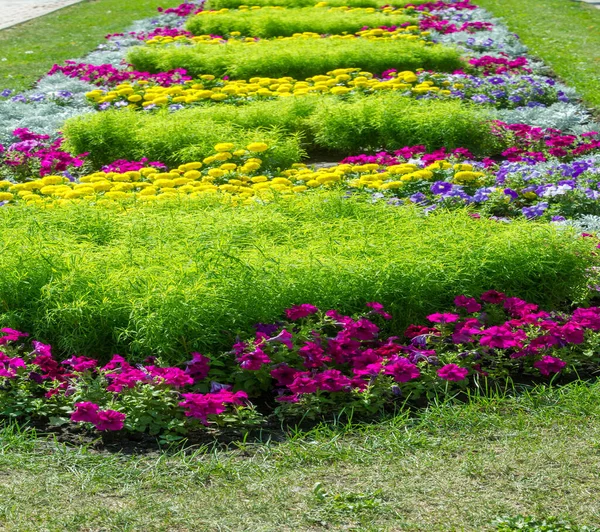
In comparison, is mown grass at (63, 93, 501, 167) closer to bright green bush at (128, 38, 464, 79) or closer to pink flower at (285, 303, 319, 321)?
bright green bush at (128, 38, 464, 79)

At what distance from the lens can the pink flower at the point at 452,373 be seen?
3951 mm

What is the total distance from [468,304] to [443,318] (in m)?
0.23

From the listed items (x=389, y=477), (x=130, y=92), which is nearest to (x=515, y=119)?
(x=130, y=92)

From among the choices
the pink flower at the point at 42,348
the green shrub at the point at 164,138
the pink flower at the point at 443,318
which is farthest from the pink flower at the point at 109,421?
the green shrub at the point at 164,138

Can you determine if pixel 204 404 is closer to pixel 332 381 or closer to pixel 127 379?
pixel 127 379

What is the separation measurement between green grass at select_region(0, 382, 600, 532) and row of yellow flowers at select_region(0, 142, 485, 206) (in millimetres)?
2693

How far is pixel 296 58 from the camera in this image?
1117 centimetres

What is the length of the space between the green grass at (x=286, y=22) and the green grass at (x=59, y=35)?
1.93 m

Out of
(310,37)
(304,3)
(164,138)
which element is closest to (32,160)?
(164,138)

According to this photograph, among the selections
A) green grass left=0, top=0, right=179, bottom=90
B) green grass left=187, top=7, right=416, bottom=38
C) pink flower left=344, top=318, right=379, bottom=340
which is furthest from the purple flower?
green grass left=187, top=7, right=416, bottom=38

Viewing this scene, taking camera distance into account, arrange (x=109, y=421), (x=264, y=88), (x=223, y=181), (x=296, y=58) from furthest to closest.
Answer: (x=296, y=58) → (x=264, y=88) → (x=223, y=181) → (x=109, y=421)

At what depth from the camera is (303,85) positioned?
10.0m

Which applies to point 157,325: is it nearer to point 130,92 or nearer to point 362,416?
point 362,416

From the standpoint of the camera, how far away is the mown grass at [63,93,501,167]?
7.79 meters
